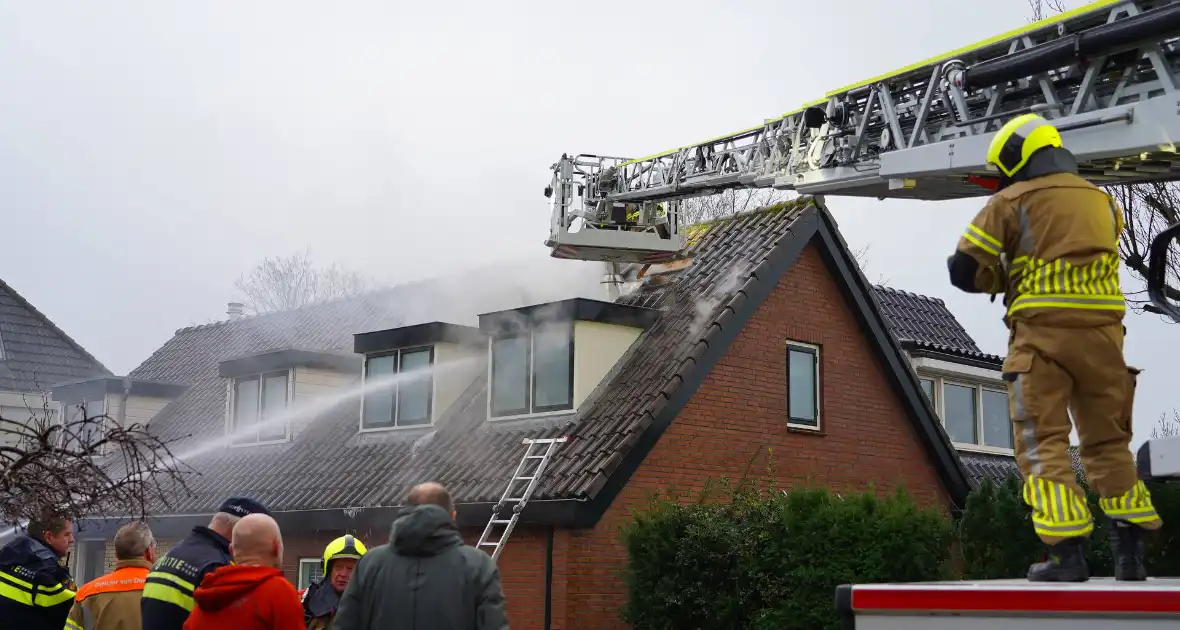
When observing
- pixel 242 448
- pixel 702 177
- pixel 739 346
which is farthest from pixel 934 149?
pixel 242 448

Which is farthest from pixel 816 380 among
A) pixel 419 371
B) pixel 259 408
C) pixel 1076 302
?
pixel 1076 302

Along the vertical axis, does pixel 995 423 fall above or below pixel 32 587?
above

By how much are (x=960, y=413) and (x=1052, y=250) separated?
15.9 m

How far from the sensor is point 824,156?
10586 millimetres

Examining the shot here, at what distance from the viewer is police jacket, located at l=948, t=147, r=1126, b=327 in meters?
5.16

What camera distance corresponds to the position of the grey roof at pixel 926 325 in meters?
20.3

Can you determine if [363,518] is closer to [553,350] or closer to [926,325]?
[553,350]

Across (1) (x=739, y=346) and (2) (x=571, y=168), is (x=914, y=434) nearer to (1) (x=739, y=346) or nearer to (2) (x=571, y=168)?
A: (1) (x=739, y=346)

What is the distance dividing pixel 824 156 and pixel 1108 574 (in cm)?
393

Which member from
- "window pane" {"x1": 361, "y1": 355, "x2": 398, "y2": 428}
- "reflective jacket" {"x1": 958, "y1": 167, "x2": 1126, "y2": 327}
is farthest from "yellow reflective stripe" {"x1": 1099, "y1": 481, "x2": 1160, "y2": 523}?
"window pane" {"x1": 361, "y1": 355, "x2": 398, "y2": 428}

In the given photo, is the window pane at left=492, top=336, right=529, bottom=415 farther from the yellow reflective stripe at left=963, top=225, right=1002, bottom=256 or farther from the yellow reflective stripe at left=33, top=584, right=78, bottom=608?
the yellow reflective stripe at left=963, top=225, right=1002, bottom=256

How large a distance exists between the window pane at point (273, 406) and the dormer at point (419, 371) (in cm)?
228

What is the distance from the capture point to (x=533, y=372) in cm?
1535

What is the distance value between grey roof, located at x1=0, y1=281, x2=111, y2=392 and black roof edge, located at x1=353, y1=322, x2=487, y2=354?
44.1 ft
